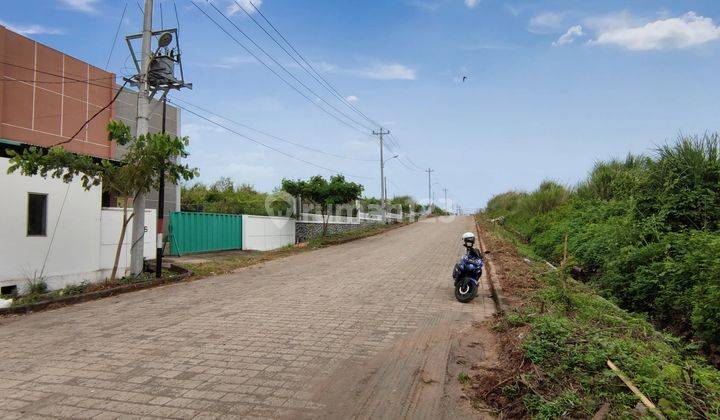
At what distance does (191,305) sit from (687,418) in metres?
7.72

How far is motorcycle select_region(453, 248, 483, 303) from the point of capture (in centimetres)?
903

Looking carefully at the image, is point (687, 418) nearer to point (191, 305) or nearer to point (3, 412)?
point (3, 412)

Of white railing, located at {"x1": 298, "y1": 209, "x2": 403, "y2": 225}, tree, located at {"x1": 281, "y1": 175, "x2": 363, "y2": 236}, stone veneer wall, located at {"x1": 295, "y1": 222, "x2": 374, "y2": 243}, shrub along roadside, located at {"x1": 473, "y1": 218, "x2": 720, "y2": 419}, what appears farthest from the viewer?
white railing, located at {"x1": 298, "y1": 209, "x2": 403, "y2": 225}

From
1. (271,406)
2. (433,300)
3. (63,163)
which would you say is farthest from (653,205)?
(63,163)

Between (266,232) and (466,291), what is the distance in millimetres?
16861

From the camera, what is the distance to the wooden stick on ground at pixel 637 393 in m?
3.17

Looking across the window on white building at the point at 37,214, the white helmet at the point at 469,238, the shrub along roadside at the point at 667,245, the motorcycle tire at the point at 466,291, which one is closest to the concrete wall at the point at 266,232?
the window on white building at the point at 37,214

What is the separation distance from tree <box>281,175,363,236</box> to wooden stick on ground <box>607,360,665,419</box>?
2144 cm

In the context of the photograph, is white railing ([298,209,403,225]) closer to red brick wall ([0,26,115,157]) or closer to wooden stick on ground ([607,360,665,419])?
red brick wall ([0,26,115,157])

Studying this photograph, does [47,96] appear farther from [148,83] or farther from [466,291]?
[466,291]

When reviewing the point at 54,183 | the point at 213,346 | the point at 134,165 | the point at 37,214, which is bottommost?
the point at 213,346

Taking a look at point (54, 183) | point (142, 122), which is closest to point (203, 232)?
point (142, 122)

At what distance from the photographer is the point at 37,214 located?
422 inches

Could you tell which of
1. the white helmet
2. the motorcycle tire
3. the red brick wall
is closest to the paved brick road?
the motorcycle tire
